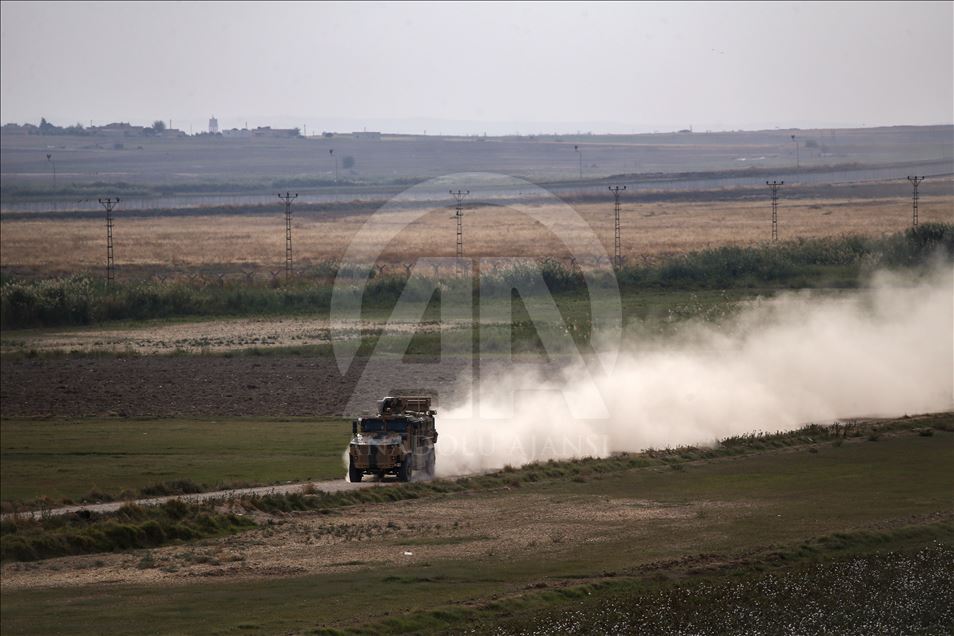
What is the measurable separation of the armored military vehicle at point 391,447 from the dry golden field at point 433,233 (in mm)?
65403

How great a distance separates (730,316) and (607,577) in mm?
45384

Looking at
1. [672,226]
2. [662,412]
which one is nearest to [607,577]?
[662,412]

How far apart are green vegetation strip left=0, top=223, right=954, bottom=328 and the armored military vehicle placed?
45.7 meters

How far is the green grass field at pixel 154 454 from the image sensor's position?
40750mm

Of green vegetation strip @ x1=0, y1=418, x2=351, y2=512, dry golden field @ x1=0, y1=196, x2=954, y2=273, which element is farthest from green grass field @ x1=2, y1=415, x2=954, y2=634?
dry golden field @ x1=0, y1=196, x2=954, y2=273

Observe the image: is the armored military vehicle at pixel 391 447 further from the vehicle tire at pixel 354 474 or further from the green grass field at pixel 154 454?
the green grass field at pixel 154 454

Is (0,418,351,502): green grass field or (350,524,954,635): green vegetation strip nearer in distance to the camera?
(350,524,954,635): green vegetation strip

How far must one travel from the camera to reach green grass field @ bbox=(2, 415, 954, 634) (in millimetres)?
25891

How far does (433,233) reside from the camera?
168 m

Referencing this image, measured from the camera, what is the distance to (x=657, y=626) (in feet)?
84.1

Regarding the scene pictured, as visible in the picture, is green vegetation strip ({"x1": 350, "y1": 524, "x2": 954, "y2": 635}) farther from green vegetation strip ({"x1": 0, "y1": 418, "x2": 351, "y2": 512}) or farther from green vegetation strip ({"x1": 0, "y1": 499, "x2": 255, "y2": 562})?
green vegetation strip ({"x1": 0, "y1": 418, "x2": 351, "y2": 512})

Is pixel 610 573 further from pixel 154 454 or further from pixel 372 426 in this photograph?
pixel 154 454


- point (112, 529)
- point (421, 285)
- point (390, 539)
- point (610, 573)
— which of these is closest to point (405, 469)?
point (390, 539)

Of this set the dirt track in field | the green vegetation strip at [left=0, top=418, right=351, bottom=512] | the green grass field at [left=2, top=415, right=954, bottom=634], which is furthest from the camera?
the green vegetation strip at [left=0, top=418, right=351, bottom=512]
